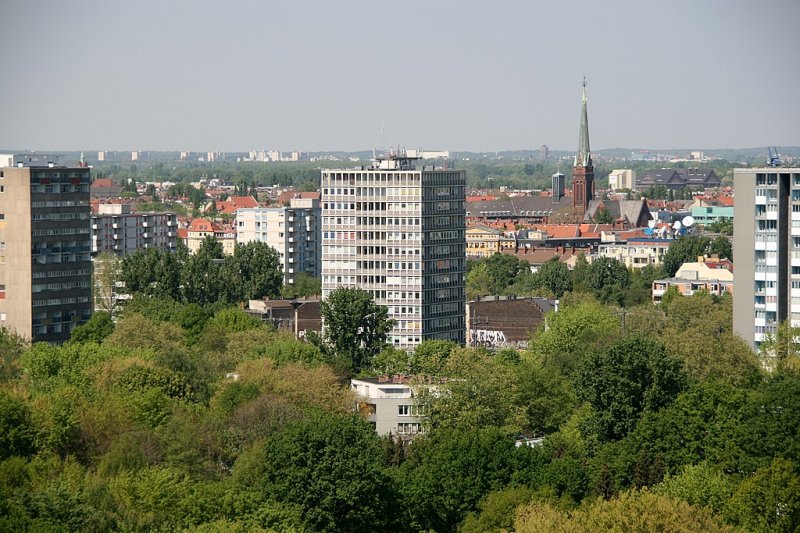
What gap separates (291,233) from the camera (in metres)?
129

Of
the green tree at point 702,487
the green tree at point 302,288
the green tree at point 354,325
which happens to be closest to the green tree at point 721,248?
the green tree at point 302,288

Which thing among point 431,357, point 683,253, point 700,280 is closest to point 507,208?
point 683,253

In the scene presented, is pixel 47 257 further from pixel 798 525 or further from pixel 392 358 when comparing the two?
pixel 798 525

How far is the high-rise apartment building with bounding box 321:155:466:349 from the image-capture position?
80250mm

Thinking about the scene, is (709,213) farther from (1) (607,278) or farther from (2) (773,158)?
(2) (773,158)

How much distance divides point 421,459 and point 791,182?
30.3 meters

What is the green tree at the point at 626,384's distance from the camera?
52.4 metres

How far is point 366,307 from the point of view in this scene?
75188mm

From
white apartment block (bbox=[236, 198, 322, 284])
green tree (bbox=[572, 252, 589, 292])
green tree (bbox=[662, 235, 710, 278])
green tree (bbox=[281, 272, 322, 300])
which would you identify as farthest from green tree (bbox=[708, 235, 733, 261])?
green tree (bbox=[281, 272, 322, 300])

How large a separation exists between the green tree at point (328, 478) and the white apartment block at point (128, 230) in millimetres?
75420

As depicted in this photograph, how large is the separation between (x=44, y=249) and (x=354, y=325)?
15168mm

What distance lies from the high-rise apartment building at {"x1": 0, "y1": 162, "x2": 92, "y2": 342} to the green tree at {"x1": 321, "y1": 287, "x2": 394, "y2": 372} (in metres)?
12.8

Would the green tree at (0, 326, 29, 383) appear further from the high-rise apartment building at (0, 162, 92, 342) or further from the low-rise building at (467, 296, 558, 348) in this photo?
the low-rise building at (467, 296, 558, 348)

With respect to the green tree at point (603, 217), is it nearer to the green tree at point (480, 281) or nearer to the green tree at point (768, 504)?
the green tree at point (480, 281)
